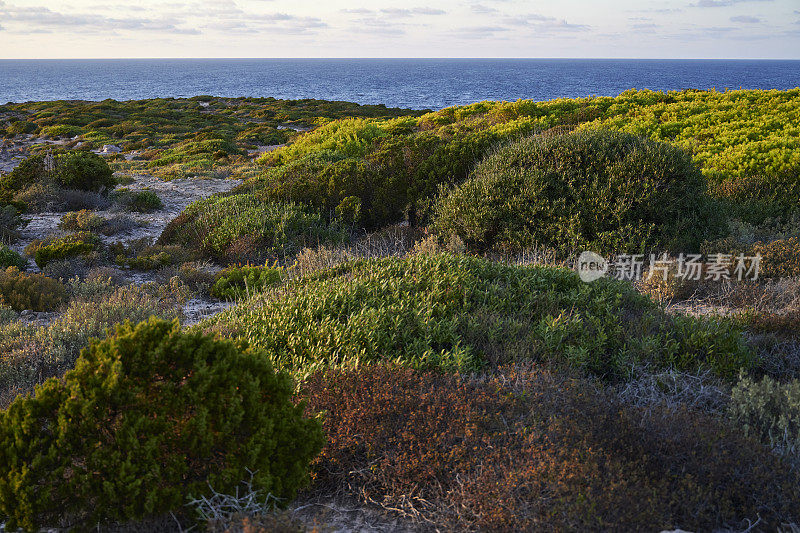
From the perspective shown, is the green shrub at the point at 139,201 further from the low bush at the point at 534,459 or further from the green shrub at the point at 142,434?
the green shrub at the point at 142,434

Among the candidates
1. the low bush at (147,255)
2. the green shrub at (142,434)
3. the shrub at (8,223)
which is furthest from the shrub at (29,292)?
the green shrub at (142,434)

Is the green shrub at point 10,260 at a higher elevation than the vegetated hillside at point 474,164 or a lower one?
lower

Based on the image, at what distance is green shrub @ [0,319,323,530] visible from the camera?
2178 millimetres

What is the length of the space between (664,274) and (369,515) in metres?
4.86

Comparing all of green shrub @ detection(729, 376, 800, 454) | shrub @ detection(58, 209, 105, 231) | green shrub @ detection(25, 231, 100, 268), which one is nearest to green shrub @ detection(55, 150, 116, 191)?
shrub @ detection(58, 209, 105, 231)

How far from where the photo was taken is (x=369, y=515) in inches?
101

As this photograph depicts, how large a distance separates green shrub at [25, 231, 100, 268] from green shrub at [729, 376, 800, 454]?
829 cm

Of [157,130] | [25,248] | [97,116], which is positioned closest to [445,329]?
[25,248]

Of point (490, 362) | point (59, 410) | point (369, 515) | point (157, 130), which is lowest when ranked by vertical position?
point (369, 515)

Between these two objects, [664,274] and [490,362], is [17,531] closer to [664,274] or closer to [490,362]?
[490,362]

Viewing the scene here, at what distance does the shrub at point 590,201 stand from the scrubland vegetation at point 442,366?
0.11ft

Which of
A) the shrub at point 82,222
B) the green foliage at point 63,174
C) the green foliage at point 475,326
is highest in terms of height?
the green foliage at point 63,174

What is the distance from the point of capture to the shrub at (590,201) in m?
6.95

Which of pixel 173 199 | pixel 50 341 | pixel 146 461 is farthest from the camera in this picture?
pixel 173 199
